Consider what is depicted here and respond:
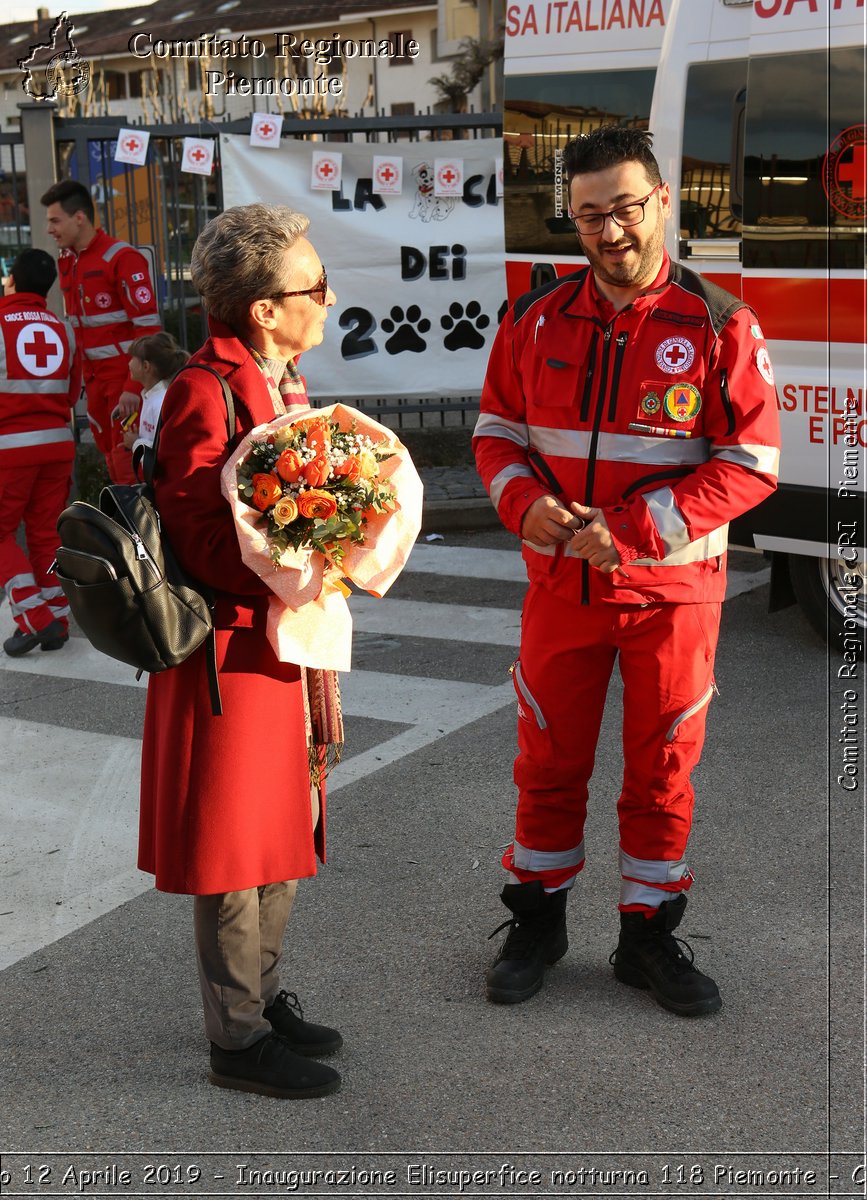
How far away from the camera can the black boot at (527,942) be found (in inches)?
143

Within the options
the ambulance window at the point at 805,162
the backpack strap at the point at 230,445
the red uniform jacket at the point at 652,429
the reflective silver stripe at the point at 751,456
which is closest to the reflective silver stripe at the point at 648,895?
the red uniform jacket at the point at 652,429

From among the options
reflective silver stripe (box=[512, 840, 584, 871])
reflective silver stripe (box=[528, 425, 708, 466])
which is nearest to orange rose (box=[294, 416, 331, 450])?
reflective silver stripe (box=[528, 425, 708, 466])

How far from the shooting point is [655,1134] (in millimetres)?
3049

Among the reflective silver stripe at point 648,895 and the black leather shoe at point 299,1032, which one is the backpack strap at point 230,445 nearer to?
the black leather shoe at point 299,1032

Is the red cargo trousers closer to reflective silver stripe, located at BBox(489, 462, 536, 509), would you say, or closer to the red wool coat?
reflective silver stripe, located at BBox(489, 462, 536, 509)

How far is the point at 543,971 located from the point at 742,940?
60 cm

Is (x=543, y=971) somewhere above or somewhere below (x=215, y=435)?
below

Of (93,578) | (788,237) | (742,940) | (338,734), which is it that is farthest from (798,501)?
(93,578)

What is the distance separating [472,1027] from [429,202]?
799 cm

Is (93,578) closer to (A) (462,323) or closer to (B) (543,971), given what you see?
(B) (543,971)

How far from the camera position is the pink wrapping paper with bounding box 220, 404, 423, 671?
2873 mm

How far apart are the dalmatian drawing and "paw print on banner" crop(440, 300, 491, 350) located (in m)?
0.67

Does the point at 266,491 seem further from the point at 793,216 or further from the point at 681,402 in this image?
the point at 793,216

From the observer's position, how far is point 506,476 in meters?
3.58
